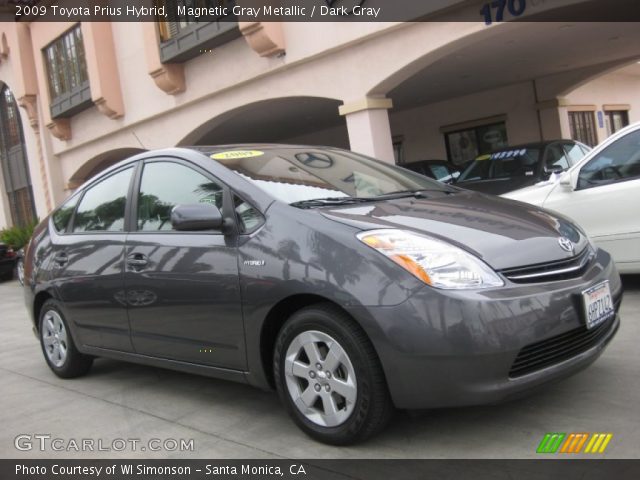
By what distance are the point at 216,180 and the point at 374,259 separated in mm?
1219

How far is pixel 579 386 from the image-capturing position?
11.8 feet

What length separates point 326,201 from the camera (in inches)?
138

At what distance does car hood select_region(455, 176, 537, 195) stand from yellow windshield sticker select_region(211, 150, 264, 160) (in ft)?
21.4

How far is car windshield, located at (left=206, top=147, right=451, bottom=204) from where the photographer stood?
11.8 feet

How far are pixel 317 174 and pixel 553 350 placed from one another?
5.36 feet

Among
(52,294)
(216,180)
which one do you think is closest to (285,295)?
(216,180)

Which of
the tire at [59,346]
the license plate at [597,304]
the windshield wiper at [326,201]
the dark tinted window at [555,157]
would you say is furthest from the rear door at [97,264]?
the dark tinted window at [555,157]

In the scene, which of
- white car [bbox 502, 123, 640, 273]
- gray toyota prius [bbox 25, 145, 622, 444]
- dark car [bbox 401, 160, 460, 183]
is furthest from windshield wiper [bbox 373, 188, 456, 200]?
dark car [bbox 401, 160, 460, 183]

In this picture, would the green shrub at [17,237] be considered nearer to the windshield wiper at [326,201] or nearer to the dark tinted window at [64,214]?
the dark tinted window at [64,214]

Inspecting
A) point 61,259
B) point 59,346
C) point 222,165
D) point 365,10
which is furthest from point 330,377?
point 365,10

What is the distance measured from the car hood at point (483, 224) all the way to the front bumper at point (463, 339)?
185 millimetres

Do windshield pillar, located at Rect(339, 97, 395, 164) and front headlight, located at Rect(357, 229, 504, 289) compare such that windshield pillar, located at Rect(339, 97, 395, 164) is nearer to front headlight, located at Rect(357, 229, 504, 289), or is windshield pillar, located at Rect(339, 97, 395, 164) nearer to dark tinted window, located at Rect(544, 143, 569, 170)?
dark tinted window, located at Rect(544, 143, 569, 170)

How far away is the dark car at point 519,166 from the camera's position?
9961mm

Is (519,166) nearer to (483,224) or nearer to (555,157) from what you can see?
(555,157)
